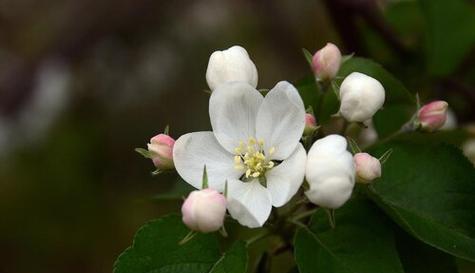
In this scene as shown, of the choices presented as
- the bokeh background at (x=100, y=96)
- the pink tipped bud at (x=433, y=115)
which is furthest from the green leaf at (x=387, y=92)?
the bokeh background at (x=100, y=96)

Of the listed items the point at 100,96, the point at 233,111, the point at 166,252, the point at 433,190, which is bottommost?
the point at 100,96

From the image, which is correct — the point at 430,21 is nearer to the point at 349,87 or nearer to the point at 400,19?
the point at 400,19

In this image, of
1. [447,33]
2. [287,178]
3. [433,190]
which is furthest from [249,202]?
[447,33]

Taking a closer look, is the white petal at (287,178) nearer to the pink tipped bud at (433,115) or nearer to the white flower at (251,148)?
the white flower at (251,148)

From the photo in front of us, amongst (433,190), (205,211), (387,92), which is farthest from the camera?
(387,92)

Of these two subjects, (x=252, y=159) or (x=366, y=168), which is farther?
(x=252, y=159)

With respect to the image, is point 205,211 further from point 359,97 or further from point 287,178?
point 359,97

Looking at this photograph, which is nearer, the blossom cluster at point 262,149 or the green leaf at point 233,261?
the blossom cluster at point 262,149
